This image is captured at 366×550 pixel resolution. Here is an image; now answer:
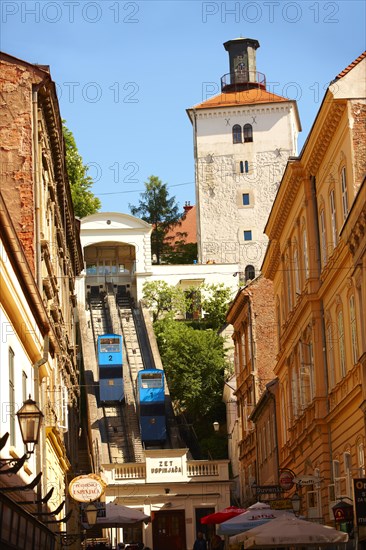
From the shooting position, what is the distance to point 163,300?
9531 cm

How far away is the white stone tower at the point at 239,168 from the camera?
347 ft

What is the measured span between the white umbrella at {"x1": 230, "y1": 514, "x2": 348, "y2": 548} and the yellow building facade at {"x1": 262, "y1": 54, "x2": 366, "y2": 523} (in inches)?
100

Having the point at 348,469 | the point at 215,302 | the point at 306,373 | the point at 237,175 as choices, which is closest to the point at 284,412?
the point at 306,373

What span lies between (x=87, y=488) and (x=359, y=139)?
992 centimetres

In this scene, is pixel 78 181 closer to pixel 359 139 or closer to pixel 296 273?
pixel 296 273

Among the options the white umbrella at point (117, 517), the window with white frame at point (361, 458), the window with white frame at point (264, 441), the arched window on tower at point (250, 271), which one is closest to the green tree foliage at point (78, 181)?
the arched window on tower at point (250, 271)

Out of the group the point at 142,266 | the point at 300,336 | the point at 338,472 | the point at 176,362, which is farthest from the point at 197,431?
the point at 338,472

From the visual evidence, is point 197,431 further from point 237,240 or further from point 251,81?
point 251,81

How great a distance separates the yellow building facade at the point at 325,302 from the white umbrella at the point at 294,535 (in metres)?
A: 2.55

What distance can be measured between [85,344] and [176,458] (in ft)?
75.7

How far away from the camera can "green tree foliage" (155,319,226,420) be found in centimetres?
7900

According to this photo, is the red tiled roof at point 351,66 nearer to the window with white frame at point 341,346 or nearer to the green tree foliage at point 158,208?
the window with white frame at point 341,346

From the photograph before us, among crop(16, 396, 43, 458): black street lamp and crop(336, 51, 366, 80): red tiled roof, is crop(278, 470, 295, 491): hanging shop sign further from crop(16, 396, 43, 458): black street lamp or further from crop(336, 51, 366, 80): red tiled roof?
crop(16, 396, 43, 458): black street lamp

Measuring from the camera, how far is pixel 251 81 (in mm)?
118375
